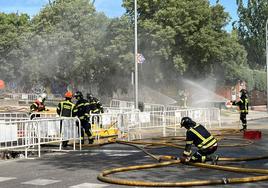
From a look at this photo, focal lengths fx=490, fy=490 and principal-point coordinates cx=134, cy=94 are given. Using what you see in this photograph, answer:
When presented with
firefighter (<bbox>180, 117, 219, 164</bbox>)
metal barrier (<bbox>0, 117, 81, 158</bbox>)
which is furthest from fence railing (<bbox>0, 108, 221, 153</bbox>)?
firefighter (<bbox>180, 117, 219, 164</bbox>)

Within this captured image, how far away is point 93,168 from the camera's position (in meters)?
10.5

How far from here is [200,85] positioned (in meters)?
45.1

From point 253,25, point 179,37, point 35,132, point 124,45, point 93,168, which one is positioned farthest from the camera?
point 253,25

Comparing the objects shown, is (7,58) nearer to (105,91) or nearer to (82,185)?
(105,91)

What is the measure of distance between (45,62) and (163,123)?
2278 centimetres

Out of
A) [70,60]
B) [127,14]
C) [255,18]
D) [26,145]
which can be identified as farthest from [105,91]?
[255,18]

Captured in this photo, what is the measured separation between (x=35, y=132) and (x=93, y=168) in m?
3.16

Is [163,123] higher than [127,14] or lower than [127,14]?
lower

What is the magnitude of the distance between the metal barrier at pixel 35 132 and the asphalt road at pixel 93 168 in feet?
1.67

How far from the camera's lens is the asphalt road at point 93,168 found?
8.88 metres

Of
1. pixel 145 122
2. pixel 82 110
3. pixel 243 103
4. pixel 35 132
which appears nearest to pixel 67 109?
pixel 82 110

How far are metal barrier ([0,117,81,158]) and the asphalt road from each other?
510 millimetres

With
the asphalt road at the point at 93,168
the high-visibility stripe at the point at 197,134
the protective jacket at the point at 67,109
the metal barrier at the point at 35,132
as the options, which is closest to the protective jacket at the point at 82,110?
the protective jacket at the point at 67,109

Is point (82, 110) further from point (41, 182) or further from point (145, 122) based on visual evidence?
point (41, 182)
